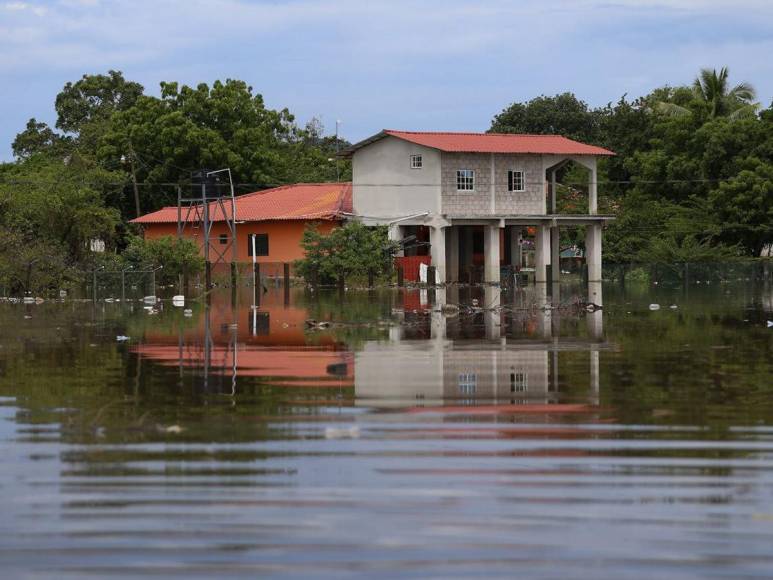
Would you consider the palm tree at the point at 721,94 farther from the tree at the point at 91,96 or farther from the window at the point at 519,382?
the window at the point at 519,382

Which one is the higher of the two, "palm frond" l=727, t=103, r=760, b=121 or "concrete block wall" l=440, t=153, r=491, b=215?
"palm frond" l=727, t=103, r=760, b=121

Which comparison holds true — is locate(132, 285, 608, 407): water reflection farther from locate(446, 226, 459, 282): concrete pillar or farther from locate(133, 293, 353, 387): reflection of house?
locate(446, 226, 459, 282): concrete pillar

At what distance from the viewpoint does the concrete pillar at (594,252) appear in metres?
61.0

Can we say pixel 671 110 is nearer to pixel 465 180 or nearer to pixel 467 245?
pixel 467 245

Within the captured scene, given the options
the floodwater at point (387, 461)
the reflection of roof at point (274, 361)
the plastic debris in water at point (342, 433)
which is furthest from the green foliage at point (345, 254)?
the plastic debris in water at point (342, 433)

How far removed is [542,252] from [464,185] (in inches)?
210

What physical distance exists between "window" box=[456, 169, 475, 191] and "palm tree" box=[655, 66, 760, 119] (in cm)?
2141

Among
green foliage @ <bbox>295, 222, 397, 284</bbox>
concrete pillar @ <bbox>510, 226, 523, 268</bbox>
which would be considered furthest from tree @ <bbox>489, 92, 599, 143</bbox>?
green foliage @ <bbox>295, 222, 397, 284</bbox>

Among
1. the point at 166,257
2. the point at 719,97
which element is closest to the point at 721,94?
the point at 719,97

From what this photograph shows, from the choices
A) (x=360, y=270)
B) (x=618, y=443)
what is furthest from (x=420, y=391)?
(x=360, y=270)

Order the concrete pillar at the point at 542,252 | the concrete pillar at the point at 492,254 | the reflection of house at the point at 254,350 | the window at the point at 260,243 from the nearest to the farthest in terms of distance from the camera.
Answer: the reflection of house at the point at 254,350
the concrete pillar at the point at 492,254
the concrete pillar at the point at 542,252
the window at the point at 260,243

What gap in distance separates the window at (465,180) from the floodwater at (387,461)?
38.0m

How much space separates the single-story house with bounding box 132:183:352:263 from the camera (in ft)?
204

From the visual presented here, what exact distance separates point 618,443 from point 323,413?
125 inches
